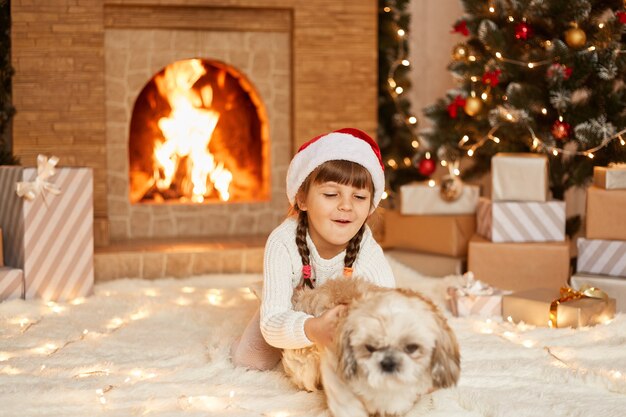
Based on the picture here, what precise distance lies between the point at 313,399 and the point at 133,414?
442mm

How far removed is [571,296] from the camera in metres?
2.81

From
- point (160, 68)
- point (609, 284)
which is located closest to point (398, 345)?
point (609, 284)

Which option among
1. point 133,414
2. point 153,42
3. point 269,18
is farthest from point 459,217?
point 133,414

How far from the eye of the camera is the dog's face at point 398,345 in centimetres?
152

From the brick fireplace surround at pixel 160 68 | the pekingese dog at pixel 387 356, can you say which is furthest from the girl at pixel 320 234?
the brick fireplace surround at pixel 160 68

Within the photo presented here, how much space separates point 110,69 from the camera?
4117 mm

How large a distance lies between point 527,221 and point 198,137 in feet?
6.37

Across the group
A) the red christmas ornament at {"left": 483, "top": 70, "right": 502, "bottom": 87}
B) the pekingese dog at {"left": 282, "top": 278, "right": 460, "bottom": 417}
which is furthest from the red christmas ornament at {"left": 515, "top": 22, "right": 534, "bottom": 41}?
the pekingese dog at {"left": 282, "top": 278, "right": 460, "bottom": 417}

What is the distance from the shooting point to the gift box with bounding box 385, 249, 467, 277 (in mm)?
3680

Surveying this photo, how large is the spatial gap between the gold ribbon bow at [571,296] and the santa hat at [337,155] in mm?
956

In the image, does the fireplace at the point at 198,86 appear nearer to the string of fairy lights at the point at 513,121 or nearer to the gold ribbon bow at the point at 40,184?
the string of fairy lights at the point at 513,121

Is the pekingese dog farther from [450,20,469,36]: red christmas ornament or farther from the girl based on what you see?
[450,20,469,36]: red christmas ornament

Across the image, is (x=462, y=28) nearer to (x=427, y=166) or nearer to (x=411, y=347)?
(x=427, y=166)

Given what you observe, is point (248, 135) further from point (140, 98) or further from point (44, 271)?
point (44, 271)
